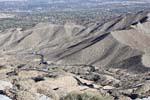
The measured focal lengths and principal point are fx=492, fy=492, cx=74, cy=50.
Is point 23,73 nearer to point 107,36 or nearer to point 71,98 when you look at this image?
point 71,98

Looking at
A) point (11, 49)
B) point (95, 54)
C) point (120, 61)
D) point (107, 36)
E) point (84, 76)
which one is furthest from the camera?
point (11, 49)

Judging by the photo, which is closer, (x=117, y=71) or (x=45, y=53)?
(x=117, y=71)

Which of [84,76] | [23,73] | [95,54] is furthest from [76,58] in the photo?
[23,73]

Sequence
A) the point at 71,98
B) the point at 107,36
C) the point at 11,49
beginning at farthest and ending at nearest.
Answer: the point at 11,49 → the point at 107,36 → the point at 71,98

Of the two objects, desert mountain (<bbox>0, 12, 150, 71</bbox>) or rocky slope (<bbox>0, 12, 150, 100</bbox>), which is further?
desert mountain (<bbox>0, 12, 150, 71</bbox>)

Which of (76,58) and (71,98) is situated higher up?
(71,98)

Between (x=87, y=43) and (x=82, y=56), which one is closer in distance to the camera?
(x=82, y=56)

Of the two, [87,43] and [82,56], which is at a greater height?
[87,43]

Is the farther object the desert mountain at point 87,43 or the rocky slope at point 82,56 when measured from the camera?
the desert mountain at point 87,43
